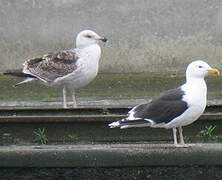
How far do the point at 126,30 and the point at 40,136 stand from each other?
452 cm

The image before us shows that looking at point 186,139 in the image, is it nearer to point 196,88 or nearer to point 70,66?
point 196,88

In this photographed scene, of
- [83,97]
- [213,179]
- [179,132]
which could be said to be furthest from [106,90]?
[213,179]

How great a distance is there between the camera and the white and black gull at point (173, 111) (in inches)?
215

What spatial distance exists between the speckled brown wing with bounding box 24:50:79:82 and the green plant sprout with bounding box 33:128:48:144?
2115 millimetres

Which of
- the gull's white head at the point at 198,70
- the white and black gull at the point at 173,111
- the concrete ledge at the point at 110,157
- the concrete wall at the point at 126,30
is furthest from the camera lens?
the concrete wall at the point at 126,30

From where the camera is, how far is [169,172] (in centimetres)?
520

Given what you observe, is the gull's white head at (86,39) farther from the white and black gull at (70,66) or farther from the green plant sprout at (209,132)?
the green plant sprout at (209,132)

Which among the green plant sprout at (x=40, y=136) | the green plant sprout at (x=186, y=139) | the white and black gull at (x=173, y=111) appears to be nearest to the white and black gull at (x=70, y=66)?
the green plant sprout at (x=40, y=136)

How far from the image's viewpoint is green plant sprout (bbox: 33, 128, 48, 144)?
5855mm

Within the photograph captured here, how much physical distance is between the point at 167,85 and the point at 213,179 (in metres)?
4.43

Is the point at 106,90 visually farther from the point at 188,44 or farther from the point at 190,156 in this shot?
the point at 190,156

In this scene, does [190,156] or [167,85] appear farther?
[167,85]

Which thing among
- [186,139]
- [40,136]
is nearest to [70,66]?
[40,136]

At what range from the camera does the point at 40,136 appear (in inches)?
231
